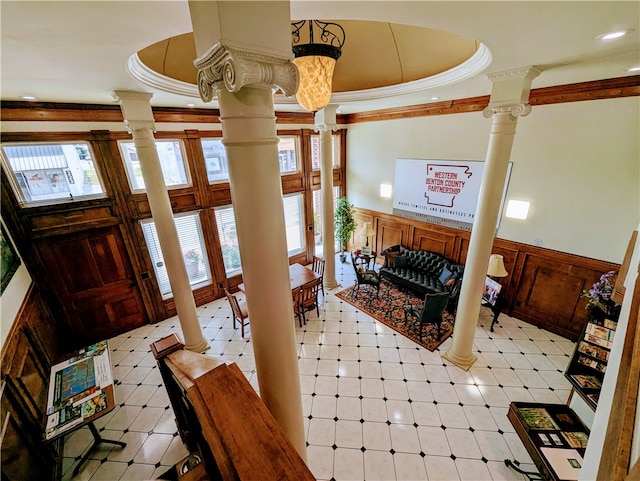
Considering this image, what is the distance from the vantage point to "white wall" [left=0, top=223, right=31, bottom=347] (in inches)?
106

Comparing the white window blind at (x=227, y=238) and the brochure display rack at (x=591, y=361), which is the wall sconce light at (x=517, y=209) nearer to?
the brochure display rack at (x=591, y=361)

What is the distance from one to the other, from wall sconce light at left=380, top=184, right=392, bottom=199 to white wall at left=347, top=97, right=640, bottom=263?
1448mm

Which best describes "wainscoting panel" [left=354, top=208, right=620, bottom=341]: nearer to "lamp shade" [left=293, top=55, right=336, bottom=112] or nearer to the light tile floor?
the light tile floor

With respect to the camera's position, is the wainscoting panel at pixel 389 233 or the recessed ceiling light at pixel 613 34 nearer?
the recessed ceiling light at pixel 613 34

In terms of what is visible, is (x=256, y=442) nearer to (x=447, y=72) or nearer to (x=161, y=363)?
(x=161, y=363)

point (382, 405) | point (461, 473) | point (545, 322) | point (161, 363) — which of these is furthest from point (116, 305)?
point (545, 322)

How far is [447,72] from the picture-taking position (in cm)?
315

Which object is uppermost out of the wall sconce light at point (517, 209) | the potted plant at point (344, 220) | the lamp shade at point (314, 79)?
the lamp shade at point (314, 79)

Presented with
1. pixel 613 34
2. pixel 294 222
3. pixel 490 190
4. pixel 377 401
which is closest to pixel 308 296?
pixel 377 401

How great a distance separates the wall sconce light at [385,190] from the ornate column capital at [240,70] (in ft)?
18.3

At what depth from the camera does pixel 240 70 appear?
107 cm

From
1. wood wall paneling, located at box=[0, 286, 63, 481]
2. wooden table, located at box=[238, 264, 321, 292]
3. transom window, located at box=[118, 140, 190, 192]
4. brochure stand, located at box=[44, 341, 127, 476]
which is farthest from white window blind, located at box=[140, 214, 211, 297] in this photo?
brochure stand, located at box=[44, 341, 127, 476]

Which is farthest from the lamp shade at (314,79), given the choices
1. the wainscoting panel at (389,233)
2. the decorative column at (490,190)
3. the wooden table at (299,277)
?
the wainscoting panel at (389,233)

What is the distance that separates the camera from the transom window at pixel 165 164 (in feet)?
14.6
